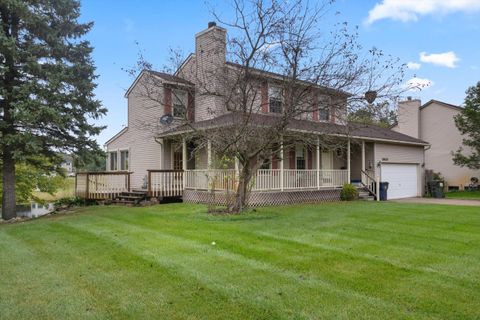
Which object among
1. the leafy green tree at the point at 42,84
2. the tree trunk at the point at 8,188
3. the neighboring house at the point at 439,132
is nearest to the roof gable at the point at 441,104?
the neighboring house at the point at 439,132

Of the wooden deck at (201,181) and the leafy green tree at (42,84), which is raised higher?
the leafy green tree at (42,84)

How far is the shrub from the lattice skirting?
224mm

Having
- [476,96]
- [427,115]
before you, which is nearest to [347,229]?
[476,96]

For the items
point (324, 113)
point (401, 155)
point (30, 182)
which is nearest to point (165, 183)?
point (324, 113)

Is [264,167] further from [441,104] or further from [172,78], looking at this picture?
[441,104]

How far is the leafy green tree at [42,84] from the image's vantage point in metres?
12.3

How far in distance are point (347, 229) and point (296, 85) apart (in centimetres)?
437

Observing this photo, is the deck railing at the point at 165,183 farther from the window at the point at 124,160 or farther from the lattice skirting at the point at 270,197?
the window at the point at 124,160

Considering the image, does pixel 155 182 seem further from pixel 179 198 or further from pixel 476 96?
pixel 476 96

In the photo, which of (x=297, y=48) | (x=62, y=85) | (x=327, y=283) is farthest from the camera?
(x=62, y=85)

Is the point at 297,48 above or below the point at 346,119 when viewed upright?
above

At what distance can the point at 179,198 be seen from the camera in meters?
16.4

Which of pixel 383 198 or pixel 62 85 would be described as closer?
pixel 62 85

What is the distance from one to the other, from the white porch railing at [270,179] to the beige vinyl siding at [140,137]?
3.27m
